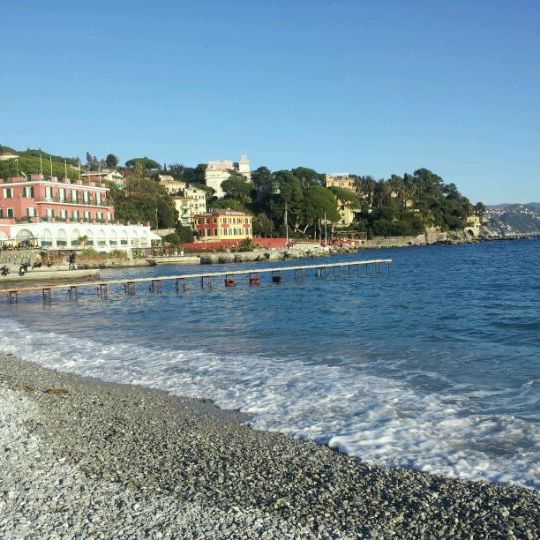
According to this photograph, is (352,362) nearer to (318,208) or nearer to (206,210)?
(318,208)

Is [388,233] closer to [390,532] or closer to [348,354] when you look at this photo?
[348,354]

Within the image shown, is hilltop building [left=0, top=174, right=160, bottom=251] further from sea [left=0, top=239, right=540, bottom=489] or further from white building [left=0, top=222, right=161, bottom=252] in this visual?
sea [left=0, top=239, right=540, bottom=489]

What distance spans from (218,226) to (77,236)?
45.0m

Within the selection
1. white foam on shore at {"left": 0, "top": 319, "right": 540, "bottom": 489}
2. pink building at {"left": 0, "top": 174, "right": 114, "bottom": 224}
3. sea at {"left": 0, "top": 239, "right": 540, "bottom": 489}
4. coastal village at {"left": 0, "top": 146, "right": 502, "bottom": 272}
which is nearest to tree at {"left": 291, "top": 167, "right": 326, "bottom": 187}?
coastal village at {"left": 0, "top": 146, "right": 502, "bottom": 272}

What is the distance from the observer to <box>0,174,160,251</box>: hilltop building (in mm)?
65875

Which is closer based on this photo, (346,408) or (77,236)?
(346,408)


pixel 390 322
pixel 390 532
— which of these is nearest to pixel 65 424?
pixel 390 532

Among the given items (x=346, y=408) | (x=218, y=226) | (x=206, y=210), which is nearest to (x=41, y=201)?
(x=218, y=226)

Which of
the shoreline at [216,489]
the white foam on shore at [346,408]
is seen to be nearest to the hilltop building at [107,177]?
the white foam on shore at [346,408]

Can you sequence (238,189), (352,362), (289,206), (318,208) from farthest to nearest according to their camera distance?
(238,189) → (289,206) → (318,208) → (352,362)

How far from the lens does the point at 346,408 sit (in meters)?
10.6

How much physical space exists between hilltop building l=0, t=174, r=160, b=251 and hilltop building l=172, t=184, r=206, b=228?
49891 mm

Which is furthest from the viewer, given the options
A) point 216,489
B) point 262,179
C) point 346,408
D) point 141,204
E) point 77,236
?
point 262,179

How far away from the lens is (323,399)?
36.8 feet
